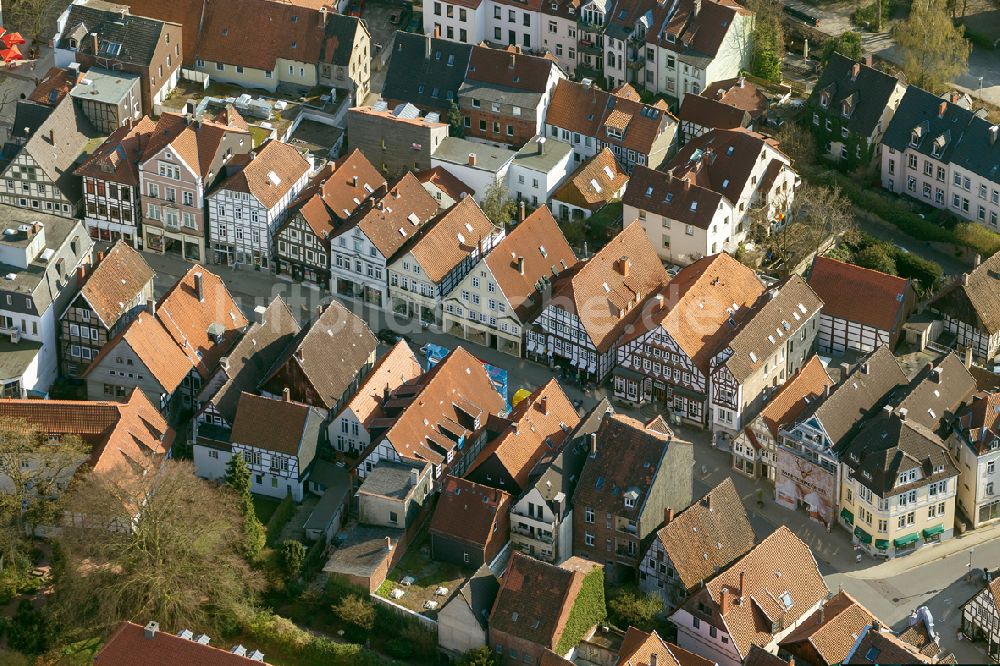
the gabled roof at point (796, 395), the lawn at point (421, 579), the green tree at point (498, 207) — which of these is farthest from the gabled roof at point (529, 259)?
the lawn at point (421, 579)

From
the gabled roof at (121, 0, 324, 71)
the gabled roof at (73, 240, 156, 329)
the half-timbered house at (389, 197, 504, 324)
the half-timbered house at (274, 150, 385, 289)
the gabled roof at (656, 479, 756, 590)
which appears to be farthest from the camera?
the gabled roof at (121, 0, 324, 71)

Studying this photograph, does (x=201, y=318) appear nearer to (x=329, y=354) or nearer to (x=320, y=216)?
(x=329, y=354)

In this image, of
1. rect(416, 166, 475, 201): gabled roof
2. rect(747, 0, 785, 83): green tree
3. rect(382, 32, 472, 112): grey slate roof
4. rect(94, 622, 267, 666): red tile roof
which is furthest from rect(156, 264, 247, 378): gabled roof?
rect(747, 0, 785, 83): green tree

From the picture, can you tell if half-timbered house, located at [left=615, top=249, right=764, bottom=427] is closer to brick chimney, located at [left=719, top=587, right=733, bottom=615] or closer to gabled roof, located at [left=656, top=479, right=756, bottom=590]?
gabled roof, located at [left=656, top=479, right=756, bottom=590]

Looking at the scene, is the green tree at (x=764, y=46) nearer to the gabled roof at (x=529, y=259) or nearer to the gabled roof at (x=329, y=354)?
the gabled roof at (x=529, y=259)

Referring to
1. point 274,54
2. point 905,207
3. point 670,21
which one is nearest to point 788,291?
point 905,207

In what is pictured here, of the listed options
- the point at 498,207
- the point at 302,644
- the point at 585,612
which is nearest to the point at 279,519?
the point at 302,644

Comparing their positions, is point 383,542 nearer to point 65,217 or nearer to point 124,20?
point 65,217
